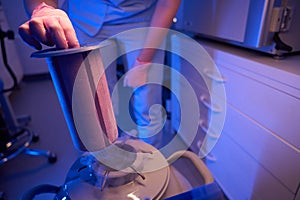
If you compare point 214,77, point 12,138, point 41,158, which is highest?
point 214,77

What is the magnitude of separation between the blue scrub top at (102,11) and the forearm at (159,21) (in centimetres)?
10

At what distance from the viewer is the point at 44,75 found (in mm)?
2520

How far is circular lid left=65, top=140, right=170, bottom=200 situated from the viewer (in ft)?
1.21

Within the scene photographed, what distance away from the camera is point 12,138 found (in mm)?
1252

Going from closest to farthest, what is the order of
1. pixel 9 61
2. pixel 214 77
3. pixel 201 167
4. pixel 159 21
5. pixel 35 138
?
1. pixel 201 167
2. pixel 159 21
3. pixel 214 77
4. pixel 35 138
5. pixel 9 61

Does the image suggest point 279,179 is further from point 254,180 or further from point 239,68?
point 239,68

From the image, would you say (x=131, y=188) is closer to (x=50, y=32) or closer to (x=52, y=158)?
(x=50, y=32)

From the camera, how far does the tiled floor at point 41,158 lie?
40.8 inches

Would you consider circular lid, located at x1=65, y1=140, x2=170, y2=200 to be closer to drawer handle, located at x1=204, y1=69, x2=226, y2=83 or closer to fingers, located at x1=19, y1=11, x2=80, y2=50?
fingers, located at x1=19, y1=11, x2=80, y2=50

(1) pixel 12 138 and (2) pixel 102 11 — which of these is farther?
(1) pixel 12 138

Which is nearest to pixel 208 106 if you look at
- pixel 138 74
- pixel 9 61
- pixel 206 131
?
pixel 206 131

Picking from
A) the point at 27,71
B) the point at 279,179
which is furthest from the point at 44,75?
the point at 279,179

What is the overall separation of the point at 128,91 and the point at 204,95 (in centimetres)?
36

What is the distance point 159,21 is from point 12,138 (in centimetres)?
120
